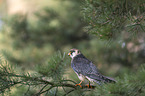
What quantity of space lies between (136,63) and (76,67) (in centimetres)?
172

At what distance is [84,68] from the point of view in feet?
4.09

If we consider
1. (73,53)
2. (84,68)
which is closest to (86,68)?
(84,68)

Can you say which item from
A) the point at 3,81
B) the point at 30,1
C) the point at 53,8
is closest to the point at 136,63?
the point at 53,8

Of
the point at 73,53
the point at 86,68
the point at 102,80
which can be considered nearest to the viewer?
the point at 102,80

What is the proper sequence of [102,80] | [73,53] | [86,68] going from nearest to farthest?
[102,80] < [86,68] < [73,53]

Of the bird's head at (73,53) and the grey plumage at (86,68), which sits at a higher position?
the bird's head at (73,53)

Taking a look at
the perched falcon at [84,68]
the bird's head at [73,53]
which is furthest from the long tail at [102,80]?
the bird's head at [73,53]

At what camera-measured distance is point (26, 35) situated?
12.5 ft

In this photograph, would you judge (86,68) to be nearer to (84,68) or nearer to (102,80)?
(84,68)

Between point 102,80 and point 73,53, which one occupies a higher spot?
point 73,53

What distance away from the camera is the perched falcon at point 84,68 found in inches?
44.2

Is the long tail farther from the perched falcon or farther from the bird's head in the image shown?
the bird's head

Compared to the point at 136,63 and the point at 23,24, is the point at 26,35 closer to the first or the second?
the point at 23,24

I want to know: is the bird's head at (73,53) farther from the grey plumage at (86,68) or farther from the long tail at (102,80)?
the long tail at (102,80)
